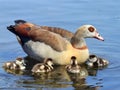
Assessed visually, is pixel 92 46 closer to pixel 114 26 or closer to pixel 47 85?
pixel 114 26

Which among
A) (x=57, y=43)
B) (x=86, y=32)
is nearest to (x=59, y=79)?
(x=57, y=43)

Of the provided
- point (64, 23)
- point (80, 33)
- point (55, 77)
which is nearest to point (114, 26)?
point (64, 23)

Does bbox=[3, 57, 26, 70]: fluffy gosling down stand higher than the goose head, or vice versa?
the goose head

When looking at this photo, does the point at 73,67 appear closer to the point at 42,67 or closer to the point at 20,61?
the point at 42,67

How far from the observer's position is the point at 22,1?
15102 millimetres

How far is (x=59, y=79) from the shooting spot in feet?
32.8

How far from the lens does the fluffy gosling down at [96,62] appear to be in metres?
10.8

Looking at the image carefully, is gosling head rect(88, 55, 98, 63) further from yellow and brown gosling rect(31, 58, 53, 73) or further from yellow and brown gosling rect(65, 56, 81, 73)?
yellow and brown gosling rect(31, 58, 53, 73)

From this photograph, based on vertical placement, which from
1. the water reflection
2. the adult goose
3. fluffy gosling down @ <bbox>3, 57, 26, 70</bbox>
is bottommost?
the water reflection

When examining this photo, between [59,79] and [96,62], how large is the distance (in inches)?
44.3

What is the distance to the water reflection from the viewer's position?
31.6 ft

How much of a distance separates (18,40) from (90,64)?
5.44 ft

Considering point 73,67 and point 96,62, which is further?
point 96,62

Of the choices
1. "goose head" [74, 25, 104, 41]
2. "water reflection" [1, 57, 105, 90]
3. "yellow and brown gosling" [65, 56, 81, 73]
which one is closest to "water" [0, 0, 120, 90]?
"water reflection" [1, 57, 105, 90]
